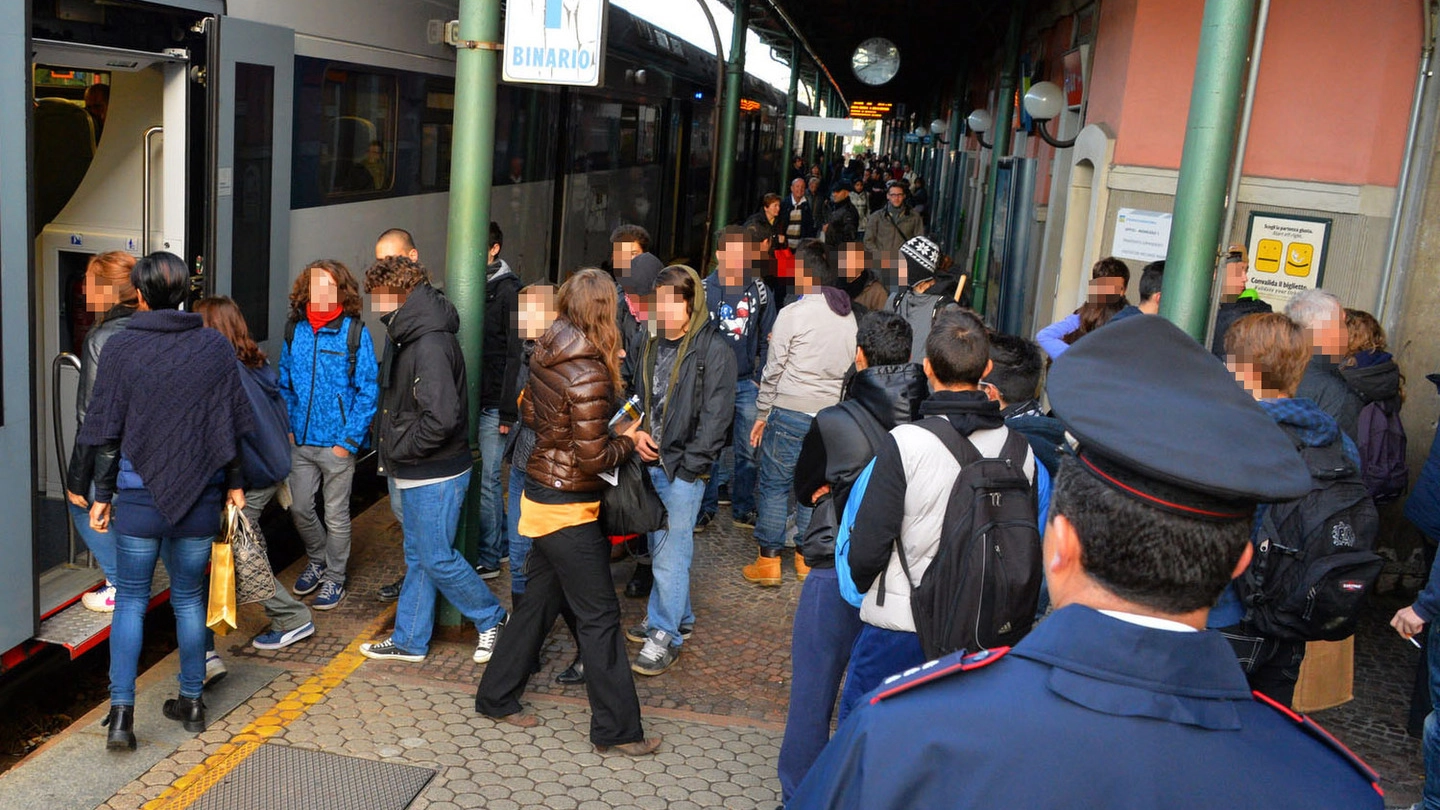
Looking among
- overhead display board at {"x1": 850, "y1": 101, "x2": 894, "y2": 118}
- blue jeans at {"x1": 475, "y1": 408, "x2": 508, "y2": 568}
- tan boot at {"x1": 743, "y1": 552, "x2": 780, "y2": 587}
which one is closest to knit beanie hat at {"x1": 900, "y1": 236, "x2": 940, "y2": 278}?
tan boot at {"x1": 743, "y1": 552, "x2": 780, "y2": 587}

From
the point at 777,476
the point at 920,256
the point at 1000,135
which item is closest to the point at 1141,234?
the point at 920,256

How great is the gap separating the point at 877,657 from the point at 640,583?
2.70 m

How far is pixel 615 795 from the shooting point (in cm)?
447

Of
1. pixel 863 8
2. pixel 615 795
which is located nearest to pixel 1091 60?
pixel 615 795

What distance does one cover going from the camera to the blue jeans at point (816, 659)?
4105 mm

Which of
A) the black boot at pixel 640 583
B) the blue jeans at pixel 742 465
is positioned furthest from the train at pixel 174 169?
the blue jeans at pixel 742 465

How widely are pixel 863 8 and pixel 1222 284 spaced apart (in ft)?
57.0

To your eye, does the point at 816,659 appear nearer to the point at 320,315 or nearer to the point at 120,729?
the point at 120,729

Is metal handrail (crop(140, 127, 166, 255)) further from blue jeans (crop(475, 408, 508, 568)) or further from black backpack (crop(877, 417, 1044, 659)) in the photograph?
black backpack (crop(877, 417, 1044, 659))

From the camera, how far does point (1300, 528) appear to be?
3.77 metres

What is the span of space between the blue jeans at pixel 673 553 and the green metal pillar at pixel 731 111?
32.9 ft

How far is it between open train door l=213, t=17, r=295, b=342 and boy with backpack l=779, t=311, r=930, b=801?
10.7 ft

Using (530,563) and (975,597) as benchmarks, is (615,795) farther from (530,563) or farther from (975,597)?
(975,597)

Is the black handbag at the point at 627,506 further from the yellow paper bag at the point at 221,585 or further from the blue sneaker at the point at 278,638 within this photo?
the blue sneaker at the point at 278,638
